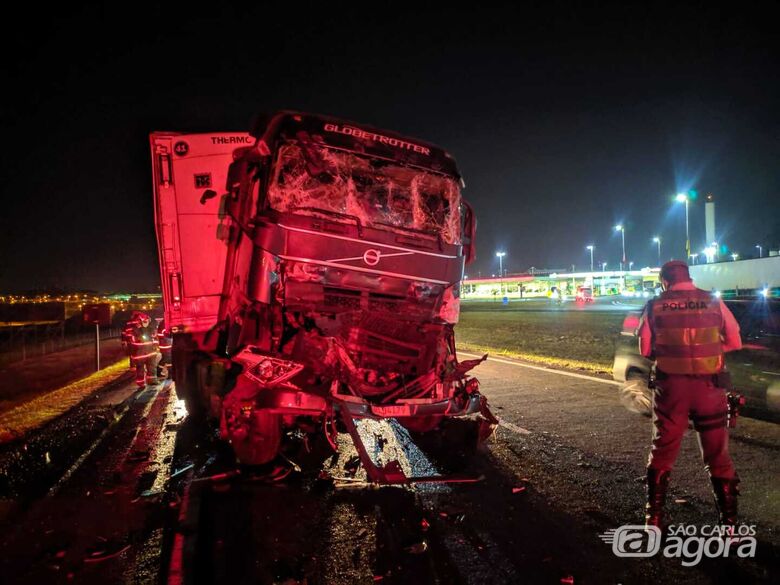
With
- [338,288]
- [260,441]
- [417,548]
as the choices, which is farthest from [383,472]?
[338,288]

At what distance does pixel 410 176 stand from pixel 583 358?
10.0 m

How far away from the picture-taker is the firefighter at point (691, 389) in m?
3.70

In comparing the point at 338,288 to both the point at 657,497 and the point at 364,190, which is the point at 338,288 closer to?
the point at 364,190

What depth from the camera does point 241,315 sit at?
18.7 feet

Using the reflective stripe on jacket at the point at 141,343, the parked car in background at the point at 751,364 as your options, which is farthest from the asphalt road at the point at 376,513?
the reflective stripe on jacket at the point at 141,343

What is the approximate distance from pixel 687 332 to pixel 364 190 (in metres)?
3.46

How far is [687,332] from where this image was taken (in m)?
3.84

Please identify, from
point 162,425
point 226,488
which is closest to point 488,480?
point 226,488

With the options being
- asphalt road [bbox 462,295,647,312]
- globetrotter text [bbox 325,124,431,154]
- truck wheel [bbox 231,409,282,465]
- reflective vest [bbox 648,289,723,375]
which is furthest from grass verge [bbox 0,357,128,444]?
asphalt road [bbox 462,295,647,312]

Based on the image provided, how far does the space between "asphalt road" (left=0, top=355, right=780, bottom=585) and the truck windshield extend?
268cm

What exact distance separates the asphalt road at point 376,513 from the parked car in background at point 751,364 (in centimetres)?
32

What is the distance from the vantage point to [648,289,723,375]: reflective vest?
12.4ft

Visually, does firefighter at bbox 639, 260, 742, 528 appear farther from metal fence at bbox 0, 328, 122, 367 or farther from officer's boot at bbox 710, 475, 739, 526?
metal fence at bbox 0, 328, 122, 367

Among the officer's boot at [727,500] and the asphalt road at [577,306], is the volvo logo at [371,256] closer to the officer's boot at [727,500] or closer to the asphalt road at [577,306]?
Answer: the officer's boot at [727,500]
